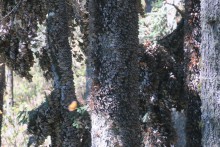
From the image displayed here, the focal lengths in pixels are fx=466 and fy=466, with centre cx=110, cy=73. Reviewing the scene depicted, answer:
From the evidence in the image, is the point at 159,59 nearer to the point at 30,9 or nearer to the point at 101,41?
the point at 30,9

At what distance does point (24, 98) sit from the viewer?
832 inches

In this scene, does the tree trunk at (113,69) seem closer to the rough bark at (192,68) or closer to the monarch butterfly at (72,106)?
the monarch butterfly at (72,106)

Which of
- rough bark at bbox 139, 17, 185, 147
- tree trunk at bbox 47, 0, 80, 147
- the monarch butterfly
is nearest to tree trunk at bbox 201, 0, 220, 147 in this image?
rough bark at bbox 139, 17, 185, 147

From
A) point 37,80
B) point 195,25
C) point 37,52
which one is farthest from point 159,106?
point 37,80

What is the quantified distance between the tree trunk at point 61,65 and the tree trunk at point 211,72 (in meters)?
1.76

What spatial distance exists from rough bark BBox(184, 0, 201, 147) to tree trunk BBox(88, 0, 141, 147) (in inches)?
88.9

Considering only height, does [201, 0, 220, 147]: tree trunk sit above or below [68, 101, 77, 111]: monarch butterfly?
above

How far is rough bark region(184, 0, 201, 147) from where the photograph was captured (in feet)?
21.1

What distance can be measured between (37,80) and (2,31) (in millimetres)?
16697

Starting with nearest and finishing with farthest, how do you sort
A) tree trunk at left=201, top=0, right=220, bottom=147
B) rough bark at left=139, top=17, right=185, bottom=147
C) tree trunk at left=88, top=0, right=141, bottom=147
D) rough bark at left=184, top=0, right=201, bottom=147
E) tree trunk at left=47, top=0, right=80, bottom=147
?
1. tree trunk at left=88, top=0, right=141, bottom=147
2. tree trunk at left=201, top=0, right=220, bottom=147
3. tree trunk at left=47, top=0, right=80, bottom=147
4. rough bark at left=184, top=0, right=201, bottom=147
5. rough bark at left=139, top=17, right=185, bottom=147

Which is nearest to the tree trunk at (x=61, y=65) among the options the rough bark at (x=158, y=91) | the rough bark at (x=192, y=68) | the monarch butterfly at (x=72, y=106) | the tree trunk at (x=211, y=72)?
the monarch butterfly at (x=72, y=106)

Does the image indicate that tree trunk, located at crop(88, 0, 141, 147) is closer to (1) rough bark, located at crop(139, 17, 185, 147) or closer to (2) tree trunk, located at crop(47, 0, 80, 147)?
(2) tree trunk, located at crop(47, 0, 80, 147)

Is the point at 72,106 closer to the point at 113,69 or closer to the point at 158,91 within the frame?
the point at 158,91

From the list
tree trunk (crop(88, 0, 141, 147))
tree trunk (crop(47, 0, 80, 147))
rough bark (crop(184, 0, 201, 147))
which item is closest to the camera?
tree trunk (crop(88, 0, 141, 147))
